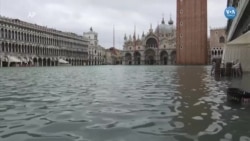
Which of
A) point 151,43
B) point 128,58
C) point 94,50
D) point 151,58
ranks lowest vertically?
point 151,58

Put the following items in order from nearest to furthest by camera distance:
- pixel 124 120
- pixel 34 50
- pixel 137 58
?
pixel 124 120, pixel 34 50, pixel 137 58

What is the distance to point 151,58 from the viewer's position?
138m

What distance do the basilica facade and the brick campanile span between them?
3615 centimetres

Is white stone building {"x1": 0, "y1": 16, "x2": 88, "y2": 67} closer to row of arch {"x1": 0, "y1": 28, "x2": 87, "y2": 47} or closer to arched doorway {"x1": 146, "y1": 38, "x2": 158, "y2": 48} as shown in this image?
row of arch {"x1": 0, "y1": 28, "x2": 87, "y2": 47}

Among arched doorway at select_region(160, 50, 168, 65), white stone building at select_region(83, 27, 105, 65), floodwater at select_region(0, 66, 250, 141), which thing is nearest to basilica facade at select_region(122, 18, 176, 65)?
arched doorway at select_region(160, 50, 168, 65)

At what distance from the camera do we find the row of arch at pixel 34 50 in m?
82.8

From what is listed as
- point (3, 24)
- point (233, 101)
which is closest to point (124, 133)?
point (233, 101)

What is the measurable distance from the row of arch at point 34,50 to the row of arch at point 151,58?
2371 cm

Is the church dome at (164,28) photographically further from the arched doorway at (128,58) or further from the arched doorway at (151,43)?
the arched doorway at (128,58)

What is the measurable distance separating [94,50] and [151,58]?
87.5 feet

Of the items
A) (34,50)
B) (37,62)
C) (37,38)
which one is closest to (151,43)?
(37,38)

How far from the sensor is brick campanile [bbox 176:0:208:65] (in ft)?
296

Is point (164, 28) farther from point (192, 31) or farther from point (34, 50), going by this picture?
point (34, 50)

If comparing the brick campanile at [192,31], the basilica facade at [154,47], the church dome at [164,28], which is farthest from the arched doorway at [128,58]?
the brick campanile at [192,31]
